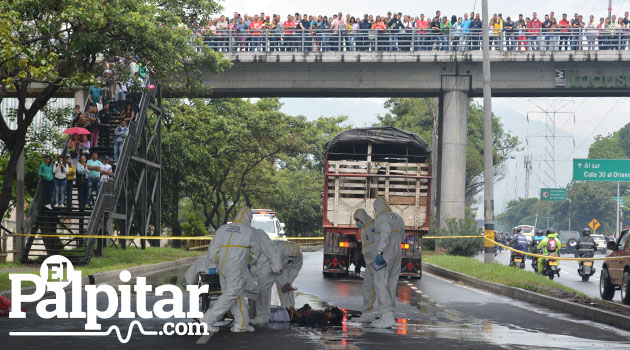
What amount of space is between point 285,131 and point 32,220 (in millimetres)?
29122

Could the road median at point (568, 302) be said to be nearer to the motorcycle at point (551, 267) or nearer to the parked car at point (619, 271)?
the parked car at point (619, 271)

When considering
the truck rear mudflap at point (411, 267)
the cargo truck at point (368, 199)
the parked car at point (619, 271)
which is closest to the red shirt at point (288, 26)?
the cargo truck at point (368, 199)

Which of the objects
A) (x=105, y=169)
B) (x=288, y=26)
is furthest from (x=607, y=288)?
(x=288, y=26)

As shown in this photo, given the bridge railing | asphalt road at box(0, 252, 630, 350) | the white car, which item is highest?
the bridge railing

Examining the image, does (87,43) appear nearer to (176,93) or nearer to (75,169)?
(75,169)

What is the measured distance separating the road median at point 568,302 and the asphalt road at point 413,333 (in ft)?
1.04

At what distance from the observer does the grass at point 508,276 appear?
1997 cm

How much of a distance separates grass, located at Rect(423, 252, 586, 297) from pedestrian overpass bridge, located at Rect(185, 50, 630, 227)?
1093 centimetres

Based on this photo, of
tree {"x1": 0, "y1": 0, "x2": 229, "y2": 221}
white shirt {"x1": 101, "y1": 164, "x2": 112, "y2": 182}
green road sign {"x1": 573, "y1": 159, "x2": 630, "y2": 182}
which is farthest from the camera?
green road sign {"x1": 573, "y1": 159, "x2": 630, "y2": 182}

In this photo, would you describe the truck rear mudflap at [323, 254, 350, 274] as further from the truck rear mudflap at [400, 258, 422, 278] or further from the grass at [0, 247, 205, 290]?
the grass at [0, 247, 205, 290]

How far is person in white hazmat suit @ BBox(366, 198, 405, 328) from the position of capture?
509 inches

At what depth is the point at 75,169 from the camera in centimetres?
2708

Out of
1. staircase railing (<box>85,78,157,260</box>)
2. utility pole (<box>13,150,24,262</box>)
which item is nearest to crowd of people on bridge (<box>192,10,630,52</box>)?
staircase railing (<box>85,78,157,260</box>)

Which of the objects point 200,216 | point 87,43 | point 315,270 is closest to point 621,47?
point 315,270
